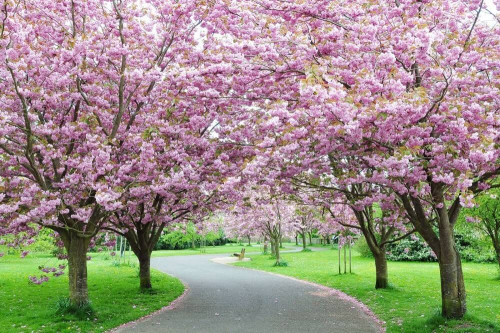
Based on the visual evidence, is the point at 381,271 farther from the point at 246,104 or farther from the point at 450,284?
the point at 246,104

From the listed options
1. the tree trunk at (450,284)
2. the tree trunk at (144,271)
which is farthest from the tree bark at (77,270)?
the tree trunk at (450,284)

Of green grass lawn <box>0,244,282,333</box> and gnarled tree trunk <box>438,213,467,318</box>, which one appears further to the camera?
green grass lawn <box>0,244,282,333</box>

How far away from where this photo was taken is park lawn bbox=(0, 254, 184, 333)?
949cm

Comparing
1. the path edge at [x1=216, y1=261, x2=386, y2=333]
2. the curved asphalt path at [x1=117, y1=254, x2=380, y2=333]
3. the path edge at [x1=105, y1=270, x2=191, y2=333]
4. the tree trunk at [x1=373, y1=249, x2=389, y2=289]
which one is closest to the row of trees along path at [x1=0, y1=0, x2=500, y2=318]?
the path edge at [x1=216, y1=261, x2=386, y2=333]

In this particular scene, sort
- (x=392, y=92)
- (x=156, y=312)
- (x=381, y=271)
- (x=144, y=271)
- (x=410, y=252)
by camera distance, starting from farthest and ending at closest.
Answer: (x=410, y=252) < (x=144, y=271) < (x=381, y=271) < (x=156, y=312) < (x=392, y=92)

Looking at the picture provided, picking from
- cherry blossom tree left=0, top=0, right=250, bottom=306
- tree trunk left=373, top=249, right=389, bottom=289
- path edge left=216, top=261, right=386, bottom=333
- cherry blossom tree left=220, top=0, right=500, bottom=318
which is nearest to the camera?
cherry blossom tree left=220, top=0, right=500, bottom=318

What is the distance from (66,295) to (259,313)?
299 inches

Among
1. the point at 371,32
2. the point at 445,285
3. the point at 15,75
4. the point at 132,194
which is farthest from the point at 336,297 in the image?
the point at 15,75

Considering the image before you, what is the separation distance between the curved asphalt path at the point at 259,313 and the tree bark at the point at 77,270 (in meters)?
1.94

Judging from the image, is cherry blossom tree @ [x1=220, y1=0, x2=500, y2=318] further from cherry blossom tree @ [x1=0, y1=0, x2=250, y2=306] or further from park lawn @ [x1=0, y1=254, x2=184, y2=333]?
park lawn @ [x1=0, y1=254, x2=184, y2=333]

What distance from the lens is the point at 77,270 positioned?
35.3ft

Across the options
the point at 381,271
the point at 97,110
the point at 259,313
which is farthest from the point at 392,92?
the point at 381,271

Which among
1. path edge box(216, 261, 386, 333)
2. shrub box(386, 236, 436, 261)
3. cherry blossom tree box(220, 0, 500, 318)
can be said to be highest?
cherry blossom tree box(220, 0, 500, 318)

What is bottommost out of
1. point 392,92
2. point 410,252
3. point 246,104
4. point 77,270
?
point 410,252
